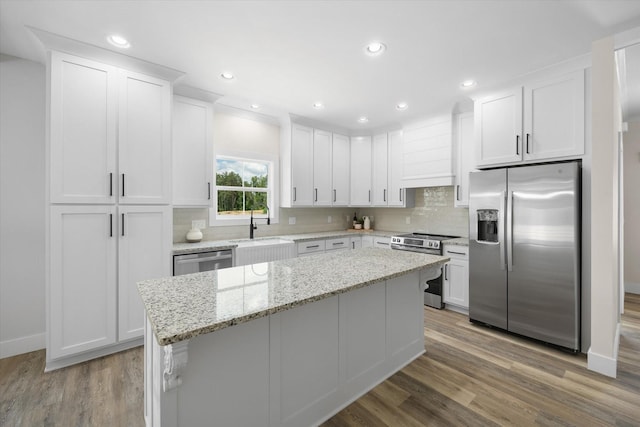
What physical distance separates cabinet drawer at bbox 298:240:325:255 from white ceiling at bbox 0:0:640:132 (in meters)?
2.11

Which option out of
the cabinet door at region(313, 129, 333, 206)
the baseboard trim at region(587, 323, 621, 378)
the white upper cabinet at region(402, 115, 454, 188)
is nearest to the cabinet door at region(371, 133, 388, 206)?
the white upper cabinet at region(402, 115, 454, 188)

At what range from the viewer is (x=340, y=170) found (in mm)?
4969

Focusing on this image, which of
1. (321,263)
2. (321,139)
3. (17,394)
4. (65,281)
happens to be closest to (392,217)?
(321,139)

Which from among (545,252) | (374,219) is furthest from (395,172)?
(545,252)

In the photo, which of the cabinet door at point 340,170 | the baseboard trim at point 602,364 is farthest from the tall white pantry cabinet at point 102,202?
the baseboard trim at point 602,364

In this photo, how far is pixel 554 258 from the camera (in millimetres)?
2689

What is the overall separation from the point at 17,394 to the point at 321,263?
2401mm

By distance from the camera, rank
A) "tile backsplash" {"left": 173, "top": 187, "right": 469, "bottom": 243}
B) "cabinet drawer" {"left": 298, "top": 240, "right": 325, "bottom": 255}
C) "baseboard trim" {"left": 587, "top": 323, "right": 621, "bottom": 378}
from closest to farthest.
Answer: "baseboard trim" {"left": 587, "top": 323, "right": 621, "bottom": 378} → "tile backsplash" {"left": 173, "top": 187, "right": 469, "bottom": 243} → "cabinet drawer" {"left": 298, "top": 240, "right": 325, "bottom": 255}

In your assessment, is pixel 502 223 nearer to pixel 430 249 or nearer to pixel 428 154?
pixel 430 249

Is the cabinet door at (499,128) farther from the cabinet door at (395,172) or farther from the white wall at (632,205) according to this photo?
the white wall at (632,205)

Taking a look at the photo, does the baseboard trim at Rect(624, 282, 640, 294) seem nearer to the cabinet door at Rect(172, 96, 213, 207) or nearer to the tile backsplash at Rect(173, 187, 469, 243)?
the tile backsplash at Rect(173, 187, 469, 243)

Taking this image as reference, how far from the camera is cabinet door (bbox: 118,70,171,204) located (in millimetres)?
2643

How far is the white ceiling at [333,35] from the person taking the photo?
1940 mm

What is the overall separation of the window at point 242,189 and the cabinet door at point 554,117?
330 cm
